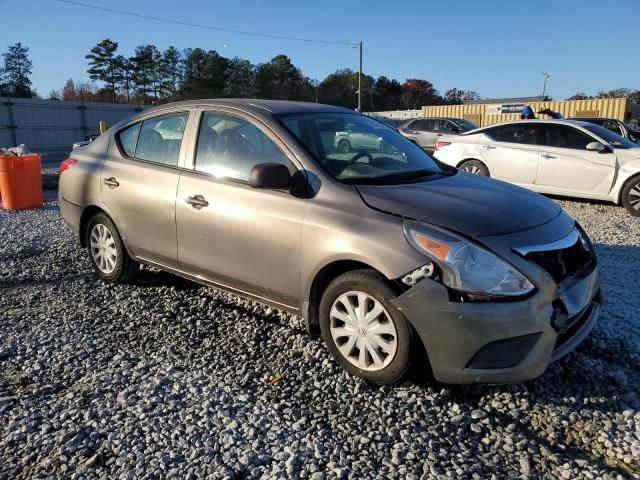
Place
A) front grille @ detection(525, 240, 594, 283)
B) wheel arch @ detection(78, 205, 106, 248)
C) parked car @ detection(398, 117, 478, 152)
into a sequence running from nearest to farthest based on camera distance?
front grille @ detection(525, 240, 594, 283) < wheel arch @ detection(78, 205, 106, 248) < parked car @ detection(398, 117, 478, 152)

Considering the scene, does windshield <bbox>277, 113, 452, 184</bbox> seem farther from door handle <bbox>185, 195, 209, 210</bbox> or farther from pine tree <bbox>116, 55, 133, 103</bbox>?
pine tree <bbox>116, 55, 133, 103</bbox>

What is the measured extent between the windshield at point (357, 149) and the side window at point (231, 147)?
21cm

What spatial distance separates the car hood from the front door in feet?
1.92

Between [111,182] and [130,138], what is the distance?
446mm

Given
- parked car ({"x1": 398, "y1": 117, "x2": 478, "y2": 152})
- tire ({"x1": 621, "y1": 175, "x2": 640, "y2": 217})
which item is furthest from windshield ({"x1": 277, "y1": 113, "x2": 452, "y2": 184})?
parked car ({"x1": 398, "y1": 117, "x2": 478, "y2": 152})

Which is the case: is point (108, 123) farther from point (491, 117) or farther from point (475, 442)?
point (475, 442)

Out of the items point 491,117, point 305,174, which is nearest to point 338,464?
point 305,174

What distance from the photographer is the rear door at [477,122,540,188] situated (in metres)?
8.83

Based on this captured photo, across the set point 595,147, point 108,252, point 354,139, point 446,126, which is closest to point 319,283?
point 354,139

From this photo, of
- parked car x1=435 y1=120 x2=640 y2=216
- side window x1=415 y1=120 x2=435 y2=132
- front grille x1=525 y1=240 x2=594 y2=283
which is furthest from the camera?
side window x1=415 y1=120 x2=435 y2=132

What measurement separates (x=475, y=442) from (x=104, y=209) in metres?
3.61

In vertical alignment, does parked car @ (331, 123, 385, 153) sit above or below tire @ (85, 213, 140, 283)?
above

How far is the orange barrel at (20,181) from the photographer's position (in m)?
8.52

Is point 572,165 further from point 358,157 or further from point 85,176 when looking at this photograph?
point 85,176
